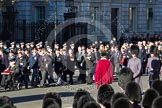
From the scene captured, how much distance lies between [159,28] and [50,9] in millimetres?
14898

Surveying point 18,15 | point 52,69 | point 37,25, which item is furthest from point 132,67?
point 18,15

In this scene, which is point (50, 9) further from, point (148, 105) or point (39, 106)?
point (148, 105)

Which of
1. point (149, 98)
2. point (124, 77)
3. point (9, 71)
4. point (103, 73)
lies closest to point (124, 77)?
point (124, 77)

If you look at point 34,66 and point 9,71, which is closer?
point 9,71

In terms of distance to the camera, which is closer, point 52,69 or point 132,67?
point 132,67

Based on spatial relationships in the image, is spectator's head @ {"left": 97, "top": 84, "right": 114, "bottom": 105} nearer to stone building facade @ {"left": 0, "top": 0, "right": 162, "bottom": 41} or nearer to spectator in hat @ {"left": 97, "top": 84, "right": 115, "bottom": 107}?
spectator in hat @ {"left": 97, "top": 84, "right": 115, "bottom": 107}

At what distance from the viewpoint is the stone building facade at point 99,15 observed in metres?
45.5

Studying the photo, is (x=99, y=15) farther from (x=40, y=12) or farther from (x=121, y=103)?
(x=121, y=103)

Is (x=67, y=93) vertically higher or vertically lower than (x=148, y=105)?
lower

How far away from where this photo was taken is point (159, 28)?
188ft

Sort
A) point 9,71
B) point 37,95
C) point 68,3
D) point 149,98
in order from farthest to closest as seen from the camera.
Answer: point 68,3 < point 9,71 < point 37,95 < point 149,98

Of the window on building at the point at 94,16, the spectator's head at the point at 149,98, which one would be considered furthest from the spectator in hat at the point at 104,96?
the window on building at the point at 94,16

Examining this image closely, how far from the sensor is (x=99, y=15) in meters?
50.8

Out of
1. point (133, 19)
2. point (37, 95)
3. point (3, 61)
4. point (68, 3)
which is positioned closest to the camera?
point (37, 95)
